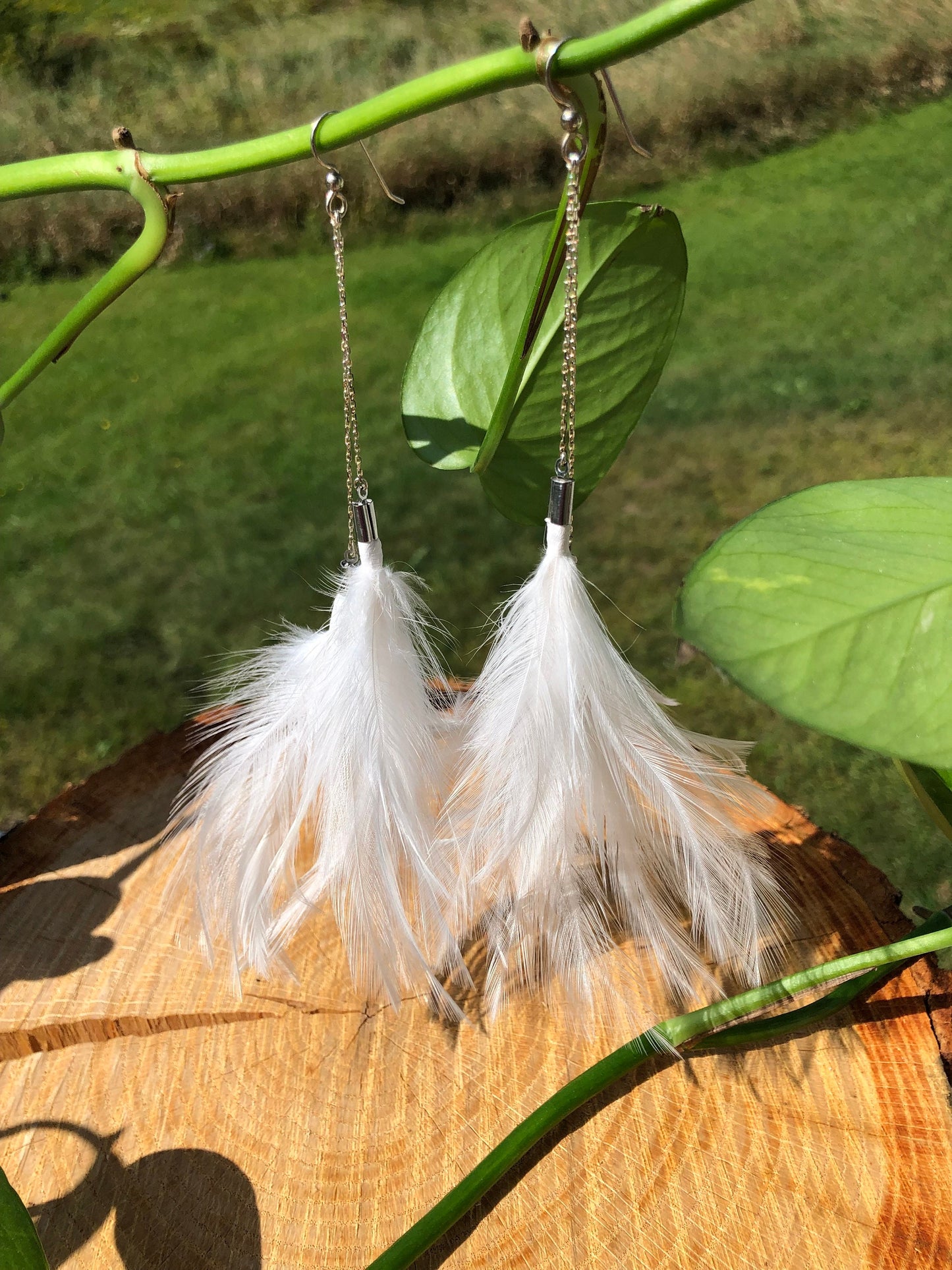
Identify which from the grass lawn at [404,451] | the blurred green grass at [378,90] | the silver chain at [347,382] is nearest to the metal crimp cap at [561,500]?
the silver chain at [347,382]

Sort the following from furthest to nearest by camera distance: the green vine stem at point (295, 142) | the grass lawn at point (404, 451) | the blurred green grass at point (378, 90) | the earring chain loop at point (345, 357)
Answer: the blurred green grass at point (378, 90) < the grass lawn at point (404, 451) < the earring chain loop at point (345, 357) < the green vine stem at point (295, 142)

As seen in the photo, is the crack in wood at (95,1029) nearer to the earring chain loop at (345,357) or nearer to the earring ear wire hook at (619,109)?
the earring chain loop at (345,357)

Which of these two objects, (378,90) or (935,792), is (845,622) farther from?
(378,90)

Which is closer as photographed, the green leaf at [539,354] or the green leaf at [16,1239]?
the green leaf at [16,1239]

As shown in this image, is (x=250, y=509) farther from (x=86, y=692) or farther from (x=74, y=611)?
(x=86, y=692)

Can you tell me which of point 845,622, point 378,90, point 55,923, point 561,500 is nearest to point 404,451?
point 378,90

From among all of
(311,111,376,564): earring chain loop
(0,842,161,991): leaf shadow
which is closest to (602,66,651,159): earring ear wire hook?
(311,111,376,564): earring chain loop

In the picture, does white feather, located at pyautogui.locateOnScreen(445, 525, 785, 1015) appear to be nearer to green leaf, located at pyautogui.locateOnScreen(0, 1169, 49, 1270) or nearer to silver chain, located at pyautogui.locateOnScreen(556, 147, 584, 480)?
silver chain, located at pyautogui.locateOnScreen(556, 147, 584, 480)
